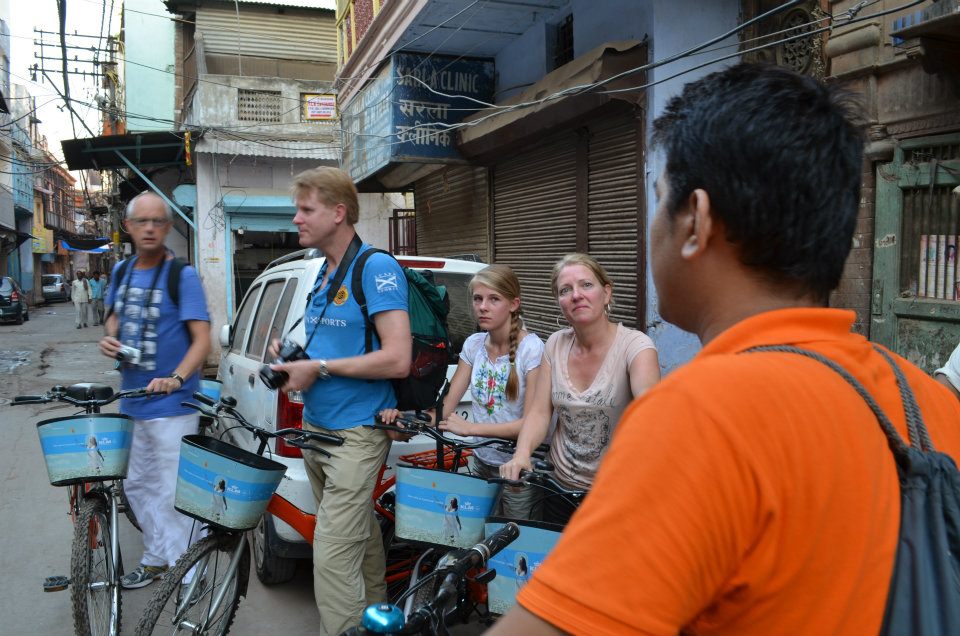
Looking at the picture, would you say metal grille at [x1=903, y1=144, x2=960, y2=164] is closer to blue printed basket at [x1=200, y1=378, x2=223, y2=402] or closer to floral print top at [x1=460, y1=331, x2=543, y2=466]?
floral print top at [x1=460, y1=331, x2=543, y2=466]

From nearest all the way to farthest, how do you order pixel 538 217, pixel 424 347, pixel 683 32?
pixel 424 347 < pixel 683 32 < pixel 538 217

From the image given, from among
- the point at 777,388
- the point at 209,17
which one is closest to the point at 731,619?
the point at 777,388

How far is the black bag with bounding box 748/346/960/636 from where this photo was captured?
782 mm

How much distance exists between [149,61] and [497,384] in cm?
2081

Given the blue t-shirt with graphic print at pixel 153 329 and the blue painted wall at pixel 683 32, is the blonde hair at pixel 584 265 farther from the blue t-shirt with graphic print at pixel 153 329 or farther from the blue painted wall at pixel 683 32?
the blue painted wall at pixel 683 32

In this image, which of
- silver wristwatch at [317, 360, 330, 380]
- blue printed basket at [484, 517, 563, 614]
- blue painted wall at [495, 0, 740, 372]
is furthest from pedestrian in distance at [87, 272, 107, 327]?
blue printed basket at [484, 517, 563, 614]

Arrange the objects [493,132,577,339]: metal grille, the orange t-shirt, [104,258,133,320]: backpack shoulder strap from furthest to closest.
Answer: [493,132,577,339]: metal grille, [104,258,133,320]: backpack shoulder strap, the orange t-shirt

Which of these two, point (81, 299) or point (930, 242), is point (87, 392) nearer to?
point (930, 242)

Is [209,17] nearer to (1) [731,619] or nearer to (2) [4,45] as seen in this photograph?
(1) [731,619]

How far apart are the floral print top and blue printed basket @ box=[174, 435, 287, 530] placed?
0.96 m

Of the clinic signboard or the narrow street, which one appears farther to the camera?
the clinic signboard

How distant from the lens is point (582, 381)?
9.57 feet

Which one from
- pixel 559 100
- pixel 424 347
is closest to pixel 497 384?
pixel 424 347

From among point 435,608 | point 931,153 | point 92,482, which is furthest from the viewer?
point 931,153
